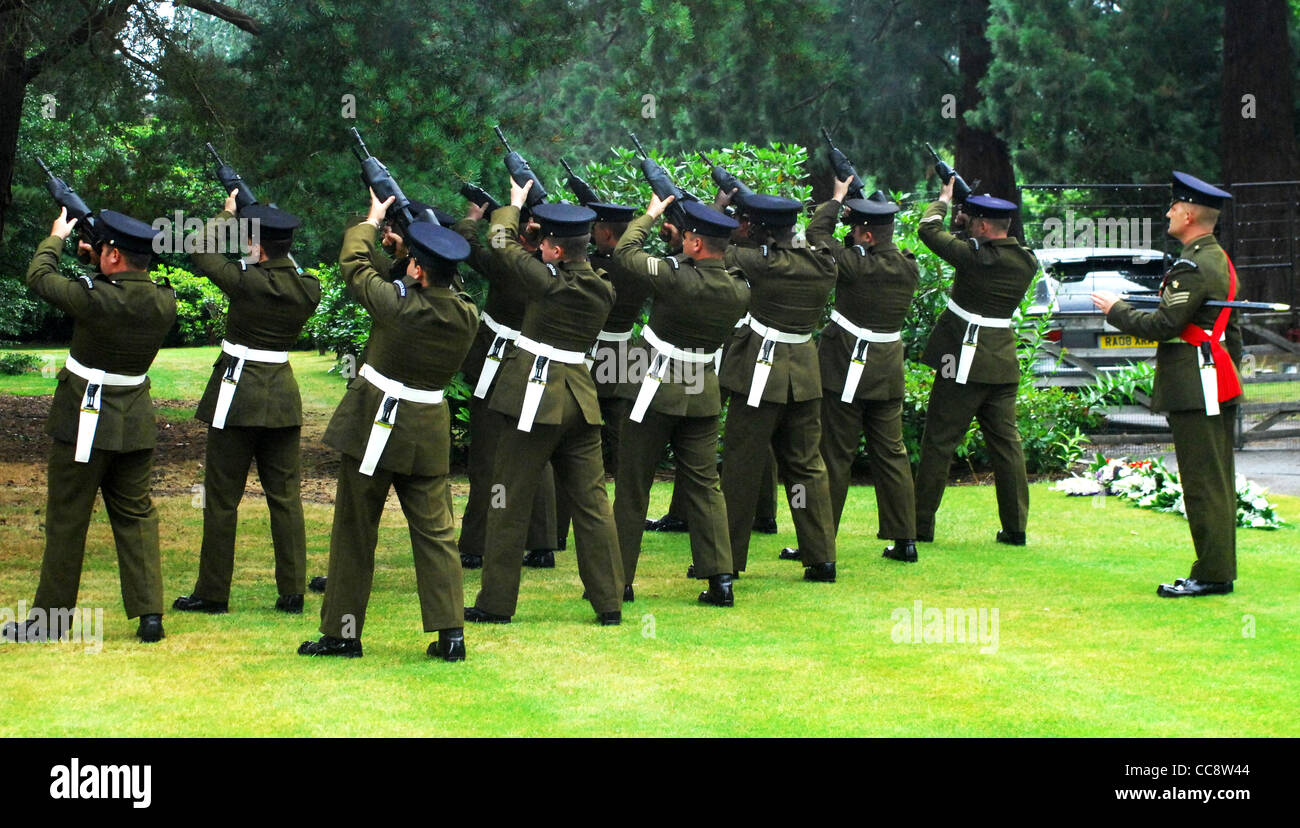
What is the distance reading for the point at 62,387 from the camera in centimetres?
684

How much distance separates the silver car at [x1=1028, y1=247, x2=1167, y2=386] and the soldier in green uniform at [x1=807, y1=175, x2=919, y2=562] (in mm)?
1781

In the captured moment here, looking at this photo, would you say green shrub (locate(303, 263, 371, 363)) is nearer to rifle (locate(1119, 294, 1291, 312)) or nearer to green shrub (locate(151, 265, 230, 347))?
rifle (locate(1119, 294, 1291, 312))

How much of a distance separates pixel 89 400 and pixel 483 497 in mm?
2761

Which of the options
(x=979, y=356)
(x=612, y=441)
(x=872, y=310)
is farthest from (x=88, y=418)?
(x=979, y=356)

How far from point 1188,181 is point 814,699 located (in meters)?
3.87

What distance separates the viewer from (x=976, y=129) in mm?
20500

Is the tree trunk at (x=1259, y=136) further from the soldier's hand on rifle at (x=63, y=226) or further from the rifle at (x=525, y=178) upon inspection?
the soldier's hand on rifle at (x=63, y=226)

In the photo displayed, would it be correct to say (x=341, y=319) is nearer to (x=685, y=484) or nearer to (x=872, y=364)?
(x=872, y=364)

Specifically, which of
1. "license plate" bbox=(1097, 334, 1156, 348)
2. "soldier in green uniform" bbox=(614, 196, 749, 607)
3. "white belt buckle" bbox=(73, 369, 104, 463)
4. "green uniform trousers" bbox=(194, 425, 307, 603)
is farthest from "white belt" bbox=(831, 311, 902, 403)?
"license plate" bbox=(1097, 334, 1156, 348)

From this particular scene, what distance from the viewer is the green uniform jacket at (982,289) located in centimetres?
939

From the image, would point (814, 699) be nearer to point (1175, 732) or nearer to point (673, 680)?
point (673, 680)

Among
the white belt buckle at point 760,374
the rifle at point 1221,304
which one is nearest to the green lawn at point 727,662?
the white belt buckle at point 760,374

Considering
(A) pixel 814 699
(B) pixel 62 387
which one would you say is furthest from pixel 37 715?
(A) pixel 814 699

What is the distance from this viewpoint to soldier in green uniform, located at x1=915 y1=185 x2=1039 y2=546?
31.0ft
